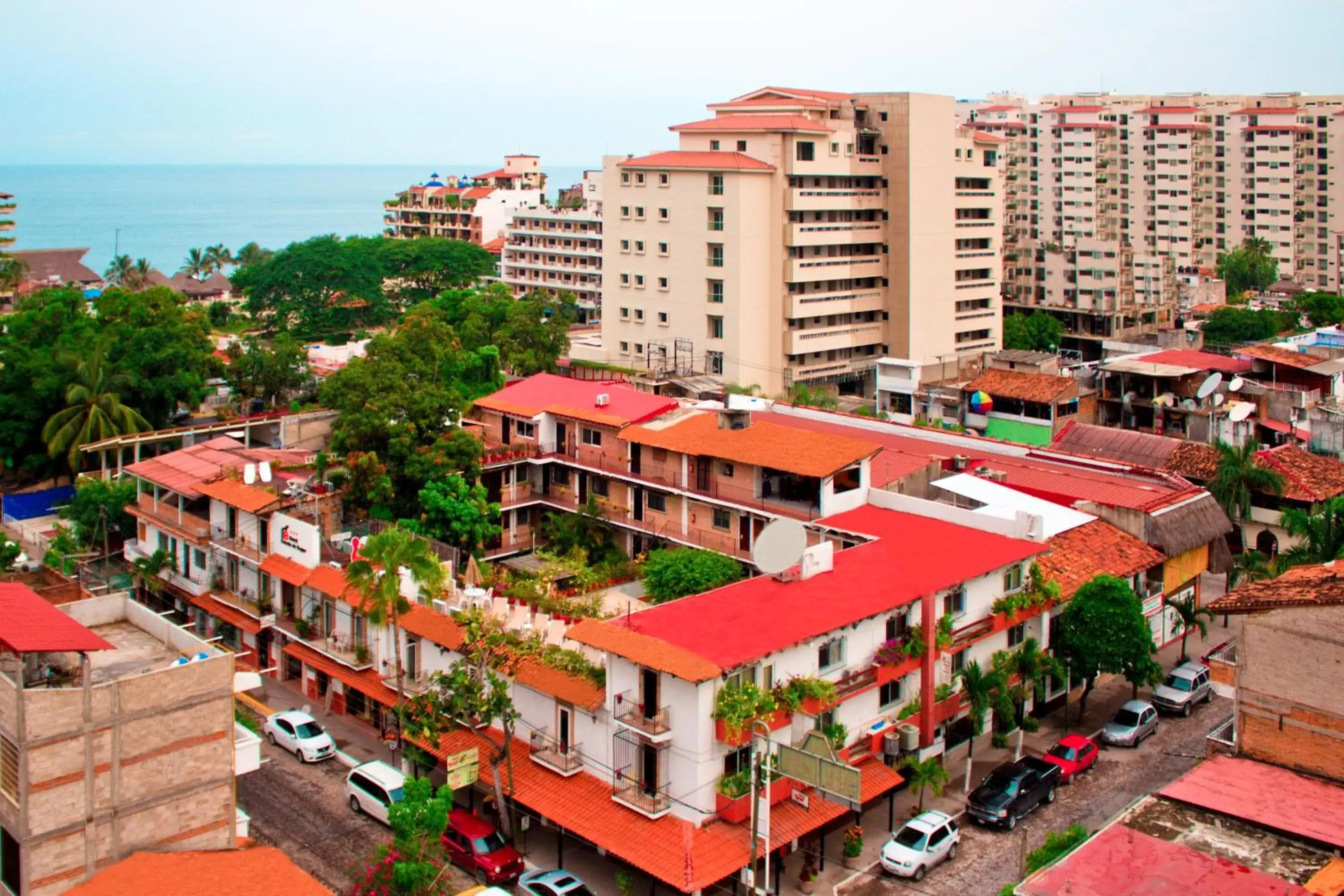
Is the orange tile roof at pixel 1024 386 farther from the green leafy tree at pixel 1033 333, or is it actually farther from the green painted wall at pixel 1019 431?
the green leafy tree at pixel 1033 333

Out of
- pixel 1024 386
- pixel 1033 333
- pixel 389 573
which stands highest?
pixel 1033 333

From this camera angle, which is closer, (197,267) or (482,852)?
(482,852)

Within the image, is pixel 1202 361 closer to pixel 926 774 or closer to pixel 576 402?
pixel 576 402

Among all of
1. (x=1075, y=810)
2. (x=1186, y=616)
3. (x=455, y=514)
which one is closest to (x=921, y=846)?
(x=1075, y=810)

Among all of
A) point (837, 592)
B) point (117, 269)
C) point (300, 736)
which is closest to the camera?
point (837, 592)

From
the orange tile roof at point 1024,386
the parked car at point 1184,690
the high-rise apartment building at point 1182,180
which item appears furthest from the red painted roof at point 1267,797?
the high-rise apartment building at point 1182,180

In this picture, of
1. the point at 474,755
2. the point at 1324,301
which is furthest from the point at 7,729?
the point at 1324,301

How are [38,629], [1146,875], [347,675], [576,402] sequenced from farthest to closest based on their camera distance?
[576,402], [347,675], [38,629], [1146,875]

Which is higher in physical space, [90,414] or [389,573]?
[90,414]

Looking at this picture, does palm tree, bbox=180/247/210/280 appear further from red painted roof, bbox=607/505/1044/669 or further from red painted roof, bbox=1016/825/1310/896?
red painted roof, bbox=1016/825/1310/896
